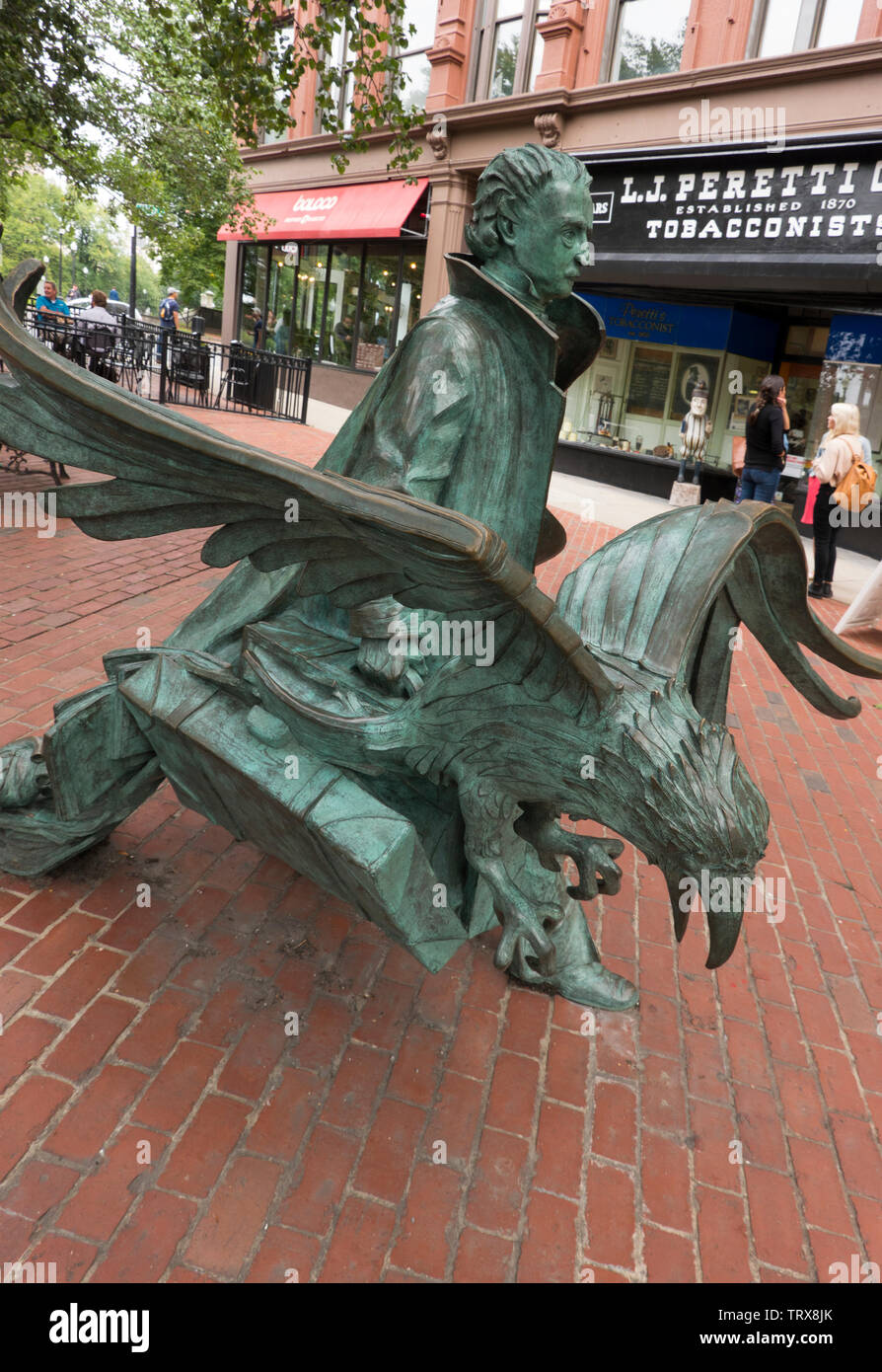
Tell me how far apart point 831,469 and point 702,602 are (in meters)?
7.62

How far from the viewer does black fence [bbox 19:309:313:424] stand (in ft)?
43.6

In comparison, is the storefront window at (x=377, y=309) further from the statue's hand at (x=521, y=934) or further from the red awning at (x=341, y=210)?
the statue's hand at (x=521, y=934)

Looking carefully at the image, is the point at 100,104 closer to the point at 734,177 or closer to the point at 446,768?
the point at 734,177

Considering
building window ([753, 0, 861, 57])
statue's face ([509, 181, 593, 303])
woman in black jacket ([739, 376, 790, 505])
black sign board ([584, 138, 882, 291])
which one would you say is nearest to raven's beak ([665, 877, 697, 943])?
statue's face ([509, 181, 593, 303])

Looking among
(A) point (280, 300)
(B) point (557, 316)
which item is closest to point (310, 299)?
(A) point (280, 300)

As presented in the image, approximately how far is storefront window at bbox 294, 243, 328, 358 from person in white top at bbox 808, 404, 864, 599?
1552 cm

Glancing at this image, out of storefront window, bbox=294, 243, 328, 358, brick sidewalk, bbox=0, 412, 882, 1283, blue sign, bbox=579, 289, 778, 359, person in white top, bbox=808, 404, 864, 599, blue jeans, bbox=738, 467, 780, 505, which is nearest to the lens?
brick sidewalk, bbox=0, 412, 882, 1283

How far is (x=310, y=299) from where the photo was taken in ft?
71.2

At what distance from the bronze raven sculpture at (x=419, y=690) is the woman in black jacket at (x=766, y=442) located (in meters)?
7.76

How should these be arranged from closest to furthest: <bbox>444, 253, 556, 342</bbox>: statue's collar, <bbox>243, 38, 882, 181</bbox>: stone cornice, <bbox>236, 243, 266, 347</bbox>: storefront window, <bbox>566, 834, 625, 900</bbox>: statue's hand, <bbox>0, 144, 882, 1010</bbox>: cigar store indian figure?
<bbox>0, 144, 882, 1010</bbox>: cigar store indian figure, <bbox>444, 253, 556, 342</bbox>: statue's collar, <bbox>566, 834, 625, 900</bbox>: statue's hand, <bbox>243, 38, 882, 181</bbox>: stone cornice, <bbox>236, 243, 266, 347</bbox>: storefront window

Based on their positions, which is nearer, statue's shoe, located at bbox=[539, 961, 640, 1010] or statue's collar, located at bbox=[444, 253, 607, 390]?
statue's collar, located at bbox=[444, 253, 607, 390]

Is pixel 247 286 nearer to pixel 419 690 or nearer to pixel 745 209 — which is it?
pixel 745 209
